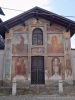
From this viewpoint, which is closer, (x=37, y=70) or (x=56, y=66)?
(x=56, y=66)

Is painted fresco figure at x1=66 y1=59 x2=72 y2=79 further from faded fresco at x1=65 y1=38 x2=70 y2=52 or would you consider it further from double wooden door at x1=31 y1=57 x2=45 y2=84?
double wooden door at x1=31 y1=57 x2=45 y2=84

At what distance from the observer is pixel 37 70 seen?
17.7 metres

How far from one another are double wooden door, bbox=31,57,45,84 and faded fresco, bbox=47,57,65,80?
0.73 meters

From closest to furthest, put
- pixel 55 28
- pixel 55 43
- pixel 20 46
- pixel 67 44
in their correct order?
pixel 67 44, pixel 55 43, pixel 20 46, pixel 55 28

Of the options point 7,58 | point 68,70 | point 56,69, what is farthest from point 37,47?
point 68,70

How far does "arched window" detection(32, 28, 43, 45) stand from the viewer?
60.1 feet

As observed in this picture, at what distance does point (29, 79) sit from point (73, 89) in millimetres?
4221

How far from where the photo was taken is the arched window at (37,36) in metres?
18.3

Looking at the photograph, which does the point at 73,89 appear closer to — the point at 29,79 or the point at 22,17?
the point at 29,79

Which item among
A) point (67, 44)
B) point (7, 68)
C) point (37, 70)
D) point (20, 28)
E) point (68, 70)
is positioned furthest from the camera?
point (20, 28)

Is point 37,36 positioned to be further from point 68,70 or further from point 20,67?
point 68,70

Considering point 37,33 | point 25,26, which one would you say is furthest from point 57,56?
point 25,26

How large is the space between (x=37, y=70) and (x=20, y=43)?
2931 mm

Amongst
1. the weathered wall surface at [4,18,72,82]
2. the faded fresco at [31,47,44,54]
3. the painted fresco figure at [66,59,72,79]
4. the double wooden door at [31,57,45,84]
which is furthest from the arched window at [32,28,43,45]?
the painted fresco figure at [66,59,72,79]
